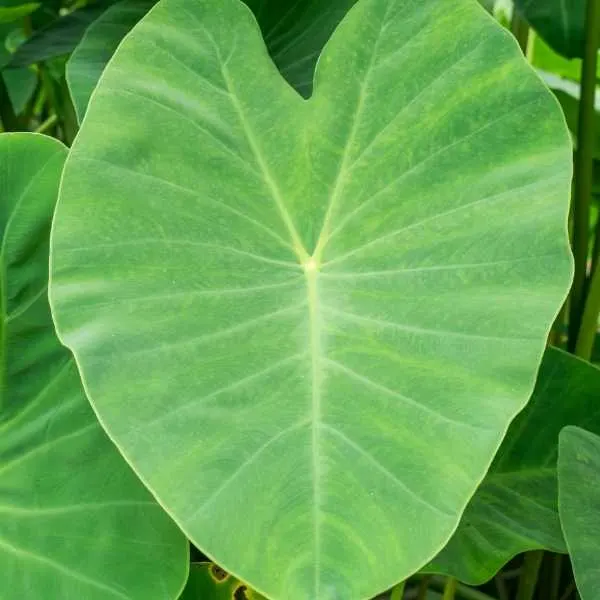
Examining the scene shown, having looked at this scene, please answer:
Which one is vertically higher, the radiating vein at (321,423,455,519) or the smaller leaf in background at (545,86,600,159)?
the smaller leaf in background at (545,86,600,159)

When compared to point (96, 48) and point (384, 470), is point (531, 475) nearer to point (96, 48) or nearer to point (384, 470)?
point (384, 470)

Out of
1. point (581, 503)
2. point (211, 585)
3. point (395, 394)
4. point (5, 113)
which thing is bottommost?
point (211, 585)

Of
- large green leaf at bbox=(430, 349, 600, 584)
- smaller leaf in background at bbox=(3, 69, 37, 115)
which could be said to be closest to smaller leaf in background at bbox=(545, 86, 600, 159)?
large green leaf at bbox=(430, 349, 600, 584)

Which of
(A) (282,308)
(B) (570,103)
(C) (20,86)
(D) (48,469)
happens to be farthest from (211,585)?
(C) (20,86)

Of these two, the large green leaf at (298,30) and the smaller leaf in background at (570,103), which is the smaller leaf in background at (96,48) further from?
the smaller leaf in background at (570,103)

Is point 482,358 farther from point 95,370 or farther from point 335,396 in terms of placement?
point 95,370

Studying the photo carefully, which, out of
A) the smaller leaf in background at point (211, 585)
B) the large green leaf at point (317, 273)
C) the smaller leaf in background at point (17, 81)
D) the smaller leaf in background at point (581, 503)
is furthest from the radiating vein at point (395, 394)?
the smaller leaf in background at point (17, 81)

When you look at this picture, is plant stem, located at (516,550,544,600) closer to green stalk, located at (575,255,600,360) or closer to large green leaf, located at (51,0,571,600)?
green stalk, located at (575,255,600,360)
